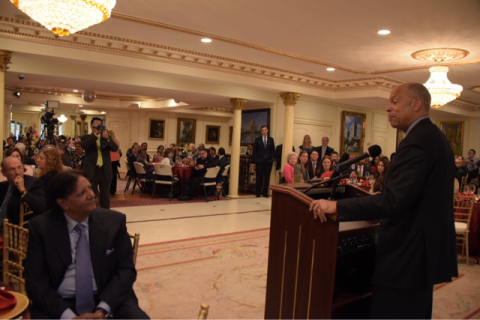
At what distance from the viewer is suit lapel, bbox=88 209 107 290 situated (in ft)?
6.28

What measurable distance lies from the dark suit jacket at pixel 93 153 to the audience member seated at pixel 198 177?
11.2 ft

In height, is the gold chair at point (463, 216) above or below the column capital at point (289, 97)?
below

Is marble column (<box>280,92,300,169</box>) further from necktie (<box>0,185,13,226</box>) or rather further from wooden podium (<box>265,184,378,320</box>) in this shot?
wooden podium (<box>265,184,378,320</box>)

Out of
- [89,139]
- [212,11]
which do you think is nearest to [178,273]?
[89,139]

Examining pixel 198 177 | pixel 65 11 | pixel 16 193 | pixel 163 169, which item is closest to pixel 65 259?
pixel 16 193

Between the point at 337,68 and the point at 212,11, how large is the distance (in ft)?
13.5

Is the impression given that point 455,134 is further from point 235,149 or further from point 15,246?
point 15,246

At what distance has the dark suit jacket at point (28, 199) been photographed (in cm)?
292

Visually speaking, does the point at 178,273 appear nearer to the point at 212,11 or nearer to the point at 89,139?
the point at 89,139

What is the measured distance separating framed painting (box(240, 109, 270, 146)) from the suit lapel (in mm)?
9196

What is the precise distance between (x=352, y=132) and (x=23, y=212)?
11.1 m

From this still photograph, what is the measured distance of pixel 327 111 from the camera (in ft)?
39.0

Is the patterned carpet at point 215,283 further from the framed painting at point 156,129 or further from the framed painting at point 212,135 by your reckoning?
the framed painting at point 212,135

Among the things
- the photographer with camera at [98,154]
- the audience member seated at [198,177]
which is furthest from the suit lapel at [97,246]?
the audience member seated at [198,177]
